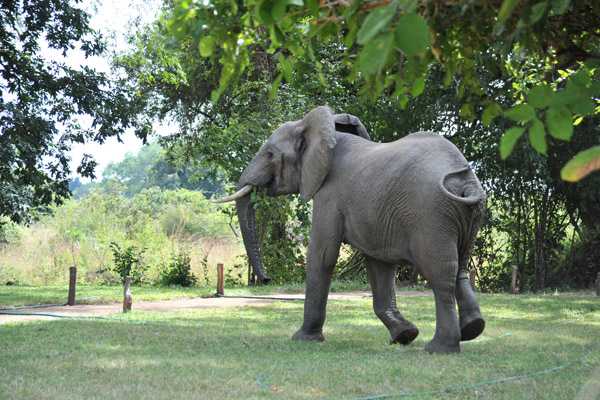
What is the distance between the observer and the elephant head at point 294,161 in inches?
282

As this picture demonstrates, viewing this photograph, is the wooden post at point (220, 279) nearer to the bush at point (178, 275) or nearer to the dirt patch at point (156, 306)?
the dirt patch at point (156, 306)

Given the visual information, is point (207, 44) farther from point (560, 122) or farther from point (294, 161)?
point (294, 161)

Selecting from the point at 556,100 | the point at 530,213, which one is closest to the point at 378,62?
the point at 556,100

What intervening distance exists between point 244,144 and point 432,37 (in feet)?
41.2

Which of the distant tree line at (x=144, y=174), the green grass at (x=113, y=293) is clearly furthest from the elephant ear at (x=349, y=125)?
the distant tree line at (x=144, y=174)

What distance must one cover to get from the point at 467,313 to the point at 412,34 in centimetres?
508

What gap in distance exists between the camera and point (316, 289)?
7.12 m

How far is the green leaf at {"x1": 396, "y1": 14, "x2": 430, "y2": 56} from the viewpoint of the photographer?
5.83 feet

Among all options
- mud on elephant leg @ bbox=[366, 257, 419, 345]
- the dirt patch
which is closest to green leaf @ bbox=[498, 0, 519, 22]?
mud on elephant leg @ bbox=[366, 257, 419, 345]

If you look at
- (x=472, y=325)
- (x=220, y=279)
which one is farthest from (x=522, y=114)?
(x=220, y=279)

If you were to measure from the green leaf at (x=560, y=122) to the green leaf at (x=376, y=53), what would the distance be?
60 centimetres

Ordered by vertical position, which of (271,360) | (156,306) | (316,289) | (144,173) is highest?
(144,173)

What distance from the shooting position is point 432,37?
275 centimetres

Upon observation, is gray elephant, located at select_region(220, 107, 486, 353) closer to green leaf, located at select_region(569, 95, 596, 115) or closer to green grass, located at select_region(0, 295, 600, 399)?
green grass, located at select_region(0, 295, 600, 399)
